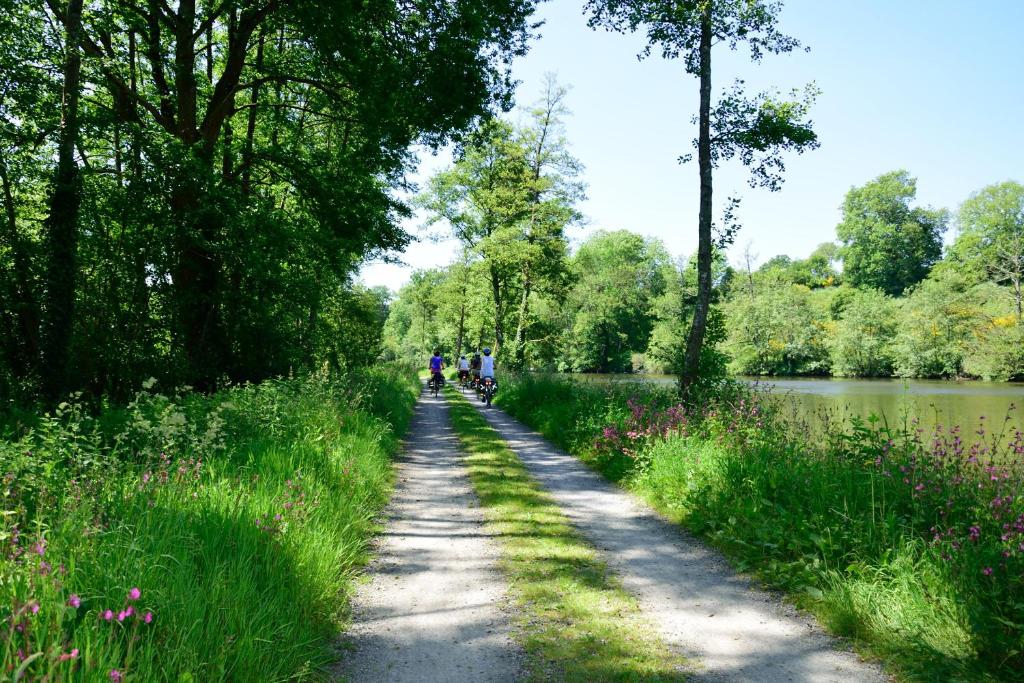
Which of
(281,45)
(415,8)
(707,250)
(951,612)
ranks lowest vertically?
(951,612)

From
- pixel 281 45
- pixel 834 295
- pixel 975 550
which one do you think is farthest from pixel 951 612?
pixel 834 295

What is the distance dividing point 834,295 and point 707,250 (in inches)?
3170

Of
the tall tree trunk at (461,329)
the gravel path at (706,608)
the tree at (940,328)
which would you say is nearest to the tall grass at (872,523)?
the gravel path at (706,608)

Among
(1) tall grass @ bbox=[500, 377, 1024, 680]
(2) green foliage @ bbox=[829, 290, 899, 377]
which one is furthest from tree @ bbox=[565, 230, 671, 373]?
(1) tall grass @ bbox=[500, 377, 1024, 680]

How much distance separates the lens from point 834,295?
80000 mm

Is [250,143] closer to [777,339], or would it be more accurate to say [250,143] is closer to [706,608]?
[706,608]

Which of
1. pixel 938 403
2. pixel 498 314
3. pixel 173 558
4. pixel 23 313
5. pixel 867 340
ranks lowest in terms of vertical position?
pixel 938 403

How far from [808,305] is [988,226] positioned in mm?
26450

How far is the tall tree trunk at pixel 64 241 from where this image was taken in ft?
Answer: 27.3

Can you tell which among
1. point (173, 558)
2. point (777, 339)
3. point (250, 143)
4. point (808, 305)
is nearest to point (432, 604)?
point (173, 558)

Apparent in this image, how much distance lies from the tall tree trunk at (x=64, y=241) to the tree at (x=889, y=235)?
98.1 meters

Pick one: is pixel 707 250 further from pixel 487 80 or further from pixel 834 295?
pixel 834 295

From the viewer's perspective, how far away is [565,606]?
4395 mm

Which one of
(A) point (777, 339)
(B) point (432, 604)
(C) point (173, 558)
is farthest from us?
(A) point (777, 339)
